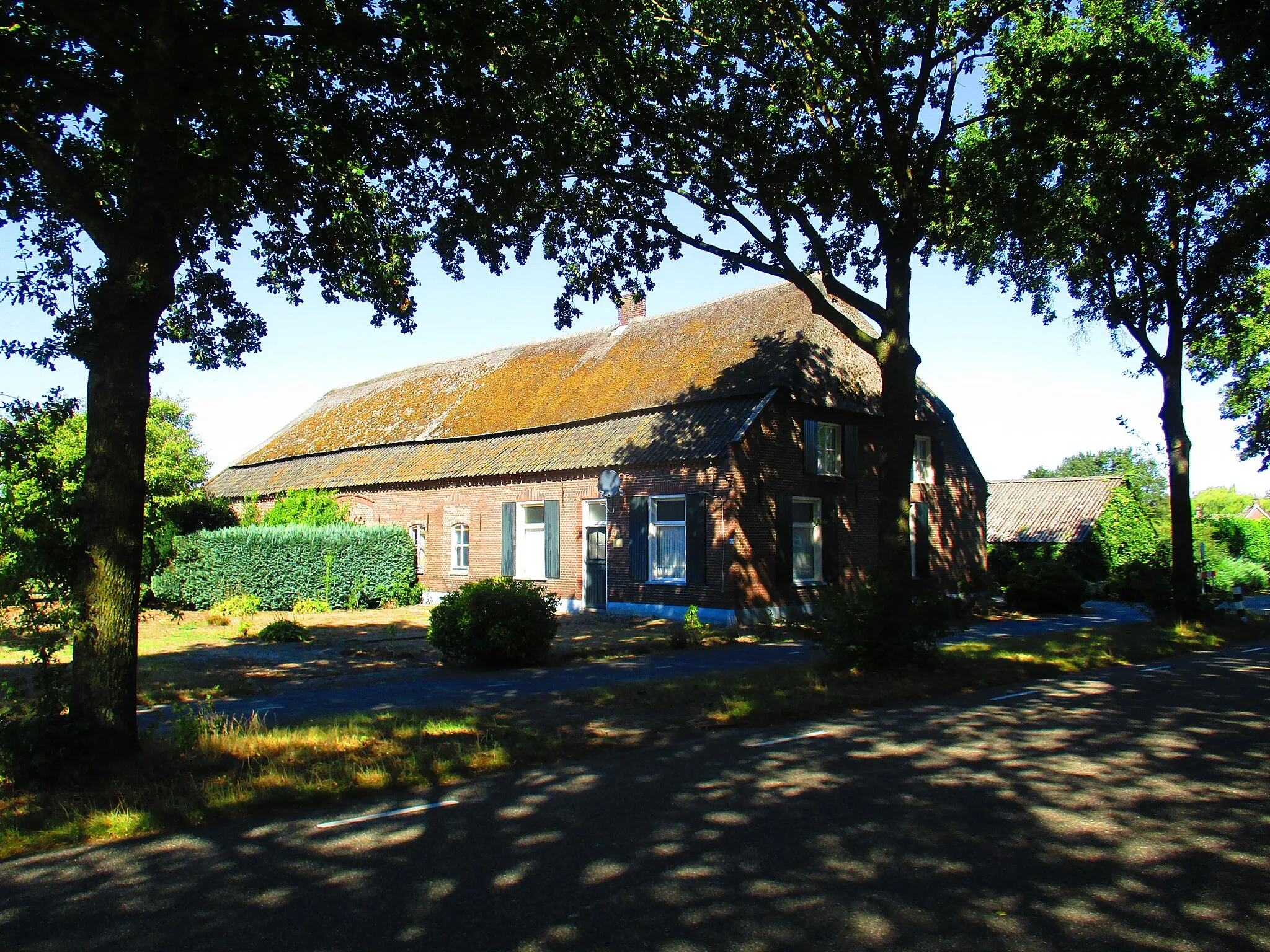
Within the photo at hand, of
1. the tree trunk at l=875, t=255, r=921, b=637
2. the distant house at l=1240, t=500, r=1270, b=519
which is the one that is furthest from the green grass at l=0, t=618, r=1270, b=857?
the distant house at l=1240, t=500, r=1270, b=519

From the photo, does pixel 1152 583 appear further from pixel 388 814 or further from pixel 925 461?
pixel 388 814

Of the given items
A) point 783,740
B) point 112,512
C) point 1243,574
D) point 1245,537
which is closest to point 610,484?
point 783,740

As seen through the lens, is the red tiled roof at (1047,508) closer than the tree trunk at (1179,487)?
No

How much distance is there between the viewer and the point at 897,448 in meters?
12.3

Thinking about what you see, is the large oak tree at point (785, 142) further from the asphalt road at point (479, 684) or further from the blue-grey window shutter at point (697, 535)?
the blue-grey window shutter at point (697, 535)

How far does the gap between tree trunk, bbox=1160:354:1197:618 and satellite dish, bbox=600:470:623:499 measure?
1205cm

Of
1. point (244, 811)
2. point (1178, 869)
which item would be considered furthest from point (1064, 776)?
point (244, 811)

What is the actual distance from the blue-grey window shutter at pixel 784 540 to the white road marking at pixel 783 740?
11620 mm

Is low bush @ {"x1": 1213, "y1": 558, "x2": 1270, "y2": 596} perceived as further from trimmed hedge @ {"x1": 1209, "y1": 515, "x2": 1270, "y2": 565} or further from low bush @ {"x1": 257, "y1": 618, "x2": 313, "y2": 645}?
low bush @ {"x1": 257, "y1": 618, "x2": 313, "y2": 645}

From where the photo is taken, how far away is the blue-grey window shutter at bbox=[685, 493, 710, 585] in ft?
65.0

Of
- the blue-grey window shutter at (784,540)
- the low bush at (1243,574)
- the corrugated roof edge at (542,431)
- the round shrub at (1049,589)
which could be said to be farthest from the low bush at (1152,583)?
the low bush at (1243,574)

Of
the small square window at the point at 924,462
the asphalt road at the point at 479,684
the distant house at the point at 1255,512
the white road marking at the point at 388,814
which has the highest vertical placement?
the small square window at the point at 924,462

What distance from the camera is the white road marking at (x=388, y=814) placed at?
581 centimetres

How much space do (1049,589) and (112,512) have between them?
75.0ft
